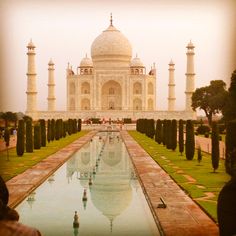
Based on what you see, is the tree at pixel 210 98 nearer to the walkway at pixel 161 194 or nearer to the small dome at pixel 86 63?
the small dome at pixel 86 63

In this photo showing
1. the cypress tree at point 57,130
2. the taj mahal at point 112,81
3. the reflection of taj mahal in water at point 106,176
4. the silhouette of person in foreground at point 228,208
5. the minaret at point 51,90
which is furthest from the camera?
the taj mahal at point 112,81

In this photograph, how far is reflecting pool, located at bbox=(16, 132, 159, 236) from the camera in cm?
431

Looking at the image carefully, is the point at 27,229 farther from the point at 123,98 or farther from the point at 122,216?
the point at 123,98

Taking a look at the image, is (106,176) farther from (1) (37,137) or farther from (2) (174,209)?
(1) (37,137)

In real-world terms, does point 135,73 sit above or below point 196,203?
above

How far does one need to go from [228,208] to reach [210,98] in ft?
78.7

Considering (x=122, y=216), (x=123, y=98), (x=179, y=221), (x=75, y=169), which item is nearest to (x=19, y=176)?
(x=75, y=169)

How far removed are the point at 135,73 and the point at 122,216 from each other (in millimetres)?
30650

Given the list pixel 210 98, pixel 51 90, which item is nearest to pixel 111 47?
pixel 51 90

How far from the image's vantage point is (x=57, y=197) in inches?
236

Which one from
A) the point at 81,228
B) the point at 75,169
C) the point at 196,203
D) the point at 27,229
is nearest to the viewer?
the point at 27,229

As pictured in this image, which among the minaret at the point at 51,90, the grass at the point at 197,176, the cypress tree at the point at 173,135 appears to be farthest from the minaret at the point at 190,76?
the grass at the point at 197,176

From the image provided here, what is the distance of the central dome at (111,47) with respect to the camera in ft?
112

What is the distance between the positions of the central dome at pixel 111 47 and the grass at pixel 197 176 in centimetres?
2339
